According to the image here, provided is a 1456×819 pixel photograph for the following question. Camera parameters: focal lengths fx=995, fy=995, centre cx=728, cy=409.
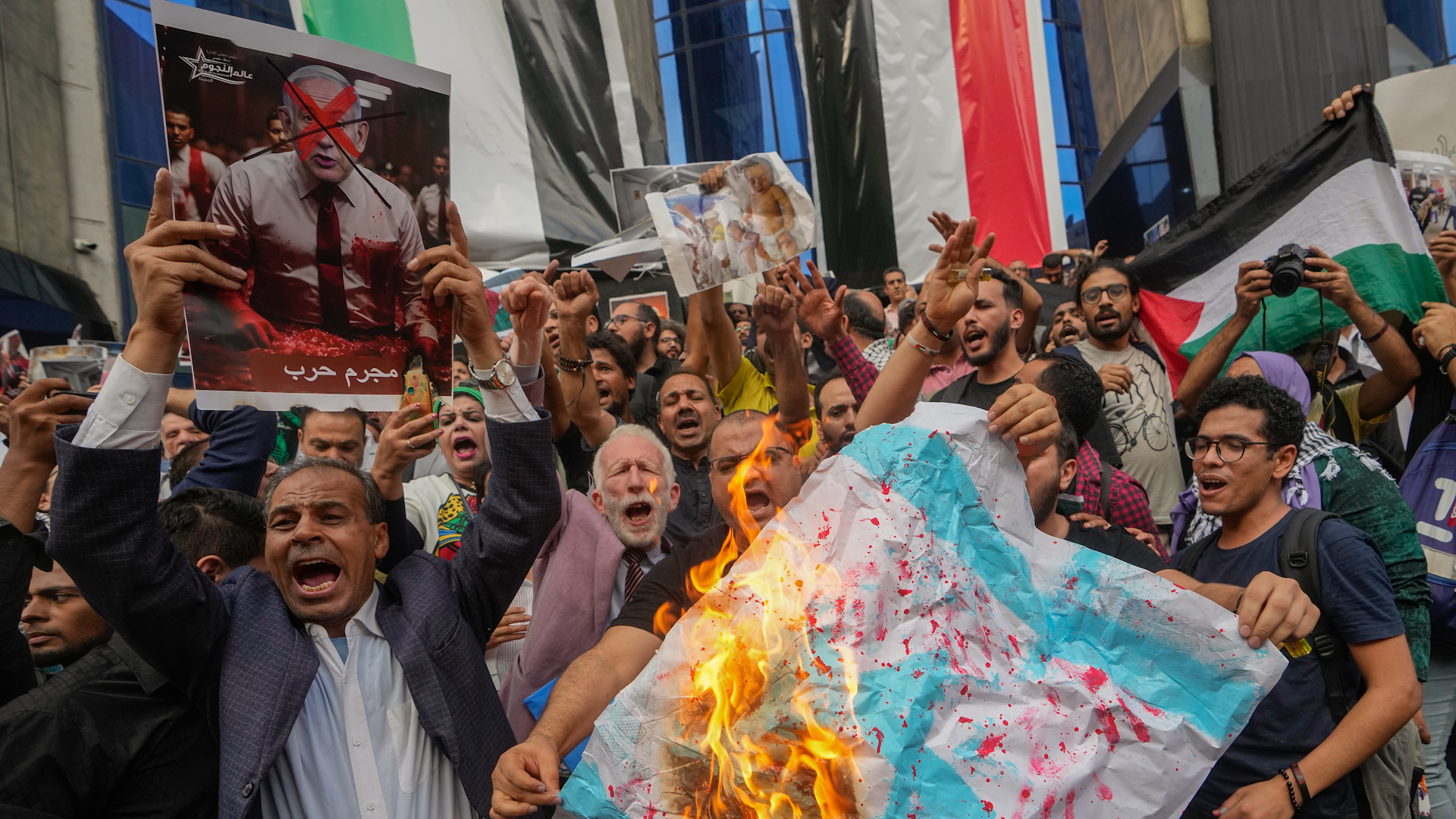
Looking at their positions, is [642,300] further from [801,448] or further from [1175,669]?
[1175,669]

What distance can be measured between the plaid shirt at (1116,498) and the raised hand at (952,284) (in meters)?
1.08

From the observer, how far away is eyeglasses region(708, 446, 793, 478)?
3020mm

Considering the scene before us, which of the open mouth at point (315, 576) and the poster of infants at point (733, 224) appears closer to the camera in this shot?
the open mouth at point (315, 576)

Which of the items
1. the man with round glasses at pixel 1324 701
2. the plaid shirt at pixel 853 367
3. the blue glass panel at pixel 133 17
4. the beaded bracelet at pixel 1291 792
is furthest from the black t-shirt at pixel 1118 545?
the blue glass panel at pixel 133 17

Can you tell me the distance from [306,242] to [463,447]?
7.07 ft

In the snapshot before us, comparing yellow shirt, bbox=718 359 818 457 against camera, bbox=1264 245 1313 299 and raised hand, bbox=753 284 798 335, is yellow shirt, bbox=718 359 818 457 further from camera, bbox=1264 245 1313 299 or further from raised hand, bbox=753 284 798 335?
camera, bbox=1264 245 1313 299

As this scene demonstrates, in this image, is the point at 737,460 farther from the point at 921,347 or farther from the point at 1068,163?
the point at 1068,163

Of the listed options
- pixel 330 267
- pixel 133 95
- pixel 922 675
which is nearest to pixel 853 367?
pixel 330 267

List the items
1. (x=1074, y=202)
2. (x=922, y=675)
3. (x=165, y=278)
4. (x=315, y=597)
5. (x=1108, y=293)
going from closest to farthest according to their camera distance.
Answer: (x=922, y=675)
(x=165, y=278)
(x=315, y=597)
(x=1108, y=293)
(x=1074, y=202)

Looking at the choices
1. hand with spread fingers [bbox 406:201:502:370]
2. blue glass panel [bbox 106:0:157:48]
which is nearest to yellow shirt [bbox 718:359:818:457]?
hand with spread fingers [bbox 406:201:502:370]

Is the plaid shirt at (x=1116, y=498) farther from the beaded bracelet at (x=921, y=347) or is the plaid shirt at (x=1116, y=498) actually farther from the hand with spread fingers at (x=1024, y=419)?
the hand with spread fingers at (x=1024, y=419)

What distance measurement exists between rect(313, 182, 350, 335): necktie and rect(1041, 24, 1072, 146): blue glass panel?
83.3ft

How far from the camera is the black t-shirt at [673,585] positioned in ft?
8.27

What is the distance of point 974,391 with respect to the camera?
13.8 ft
